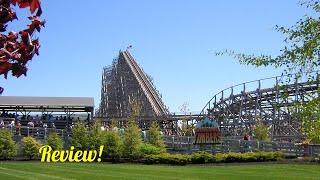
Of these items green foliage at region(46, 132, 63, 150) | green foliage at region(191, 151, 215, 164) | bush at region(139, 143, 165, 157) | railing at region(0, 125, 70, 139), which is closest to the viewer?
green foliage at region(191, 151, 215, 164)

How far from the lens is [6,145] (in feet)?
90.1

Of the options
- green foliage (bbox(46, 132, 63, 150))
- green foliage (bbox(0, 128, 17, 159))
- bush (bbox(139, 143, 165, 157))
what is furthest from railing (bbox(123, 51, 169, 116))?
green foliage (bbox(0, 128, 17, 159))

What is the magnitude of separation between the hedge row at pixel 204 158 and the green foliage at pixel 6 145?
8044 mm

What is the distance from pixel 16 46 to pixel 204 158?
22.3 meters

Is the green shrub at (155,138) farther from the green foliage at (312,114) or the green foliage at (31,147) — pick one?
the green foliage at (312,114)

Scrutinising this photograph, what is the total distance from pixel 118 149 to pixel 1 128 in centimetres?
762

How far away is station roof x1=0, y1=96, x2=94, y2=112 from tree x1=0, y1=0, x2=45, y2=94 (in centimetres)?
3761

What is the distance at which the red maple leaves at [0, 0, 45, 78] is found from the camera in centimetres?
287

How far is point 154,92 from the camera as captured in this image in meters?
70.0

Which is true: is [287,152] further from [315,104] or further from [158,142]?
[315,104]

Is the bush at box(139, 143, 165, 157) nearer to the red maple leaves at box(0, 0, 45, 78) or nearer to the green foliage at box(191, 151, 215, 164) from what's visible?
the green foliage at box(191, 151, 215, 164)

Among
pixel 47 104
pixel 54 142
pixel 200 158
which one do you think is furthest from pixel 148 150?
pixel 47 104

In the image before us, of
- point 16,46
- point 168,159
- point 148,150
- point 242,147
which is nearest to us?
point 16,46

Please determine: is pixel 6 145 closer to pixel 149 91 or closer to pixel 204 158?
pixel 204 158
